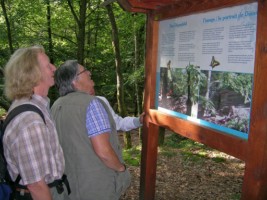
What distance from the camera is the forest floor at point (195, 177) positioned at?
15.3ft

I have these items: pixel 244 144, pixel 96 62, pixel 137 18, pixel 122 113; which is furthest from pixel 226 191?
pixel 96 62

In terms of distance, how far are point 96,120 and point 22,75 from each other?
0.67 meters

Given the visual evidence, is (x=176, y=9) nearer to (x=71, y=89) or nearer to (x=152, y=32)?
(x=152, y=32)

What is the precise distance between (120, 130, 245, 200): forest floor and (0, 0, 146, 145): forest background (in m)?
4.59

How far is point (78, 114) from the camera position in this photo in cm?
244

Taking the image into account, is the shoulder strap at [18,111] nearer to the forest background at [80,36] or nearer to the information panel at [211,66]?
the information panel at [211,66]

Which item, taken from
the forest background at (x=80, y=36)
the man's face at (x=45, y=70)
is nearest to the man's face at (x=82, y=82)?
the man's face at (x=45, y=70)

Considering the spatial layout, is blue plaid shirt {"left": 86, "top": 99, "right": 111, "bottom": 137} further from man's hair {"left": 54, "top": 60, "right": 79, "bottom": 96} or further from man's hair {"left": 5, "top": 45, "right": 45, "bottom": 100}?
man's hair {"left": 5, "top": 45, "right": 45, "bottom": 100}

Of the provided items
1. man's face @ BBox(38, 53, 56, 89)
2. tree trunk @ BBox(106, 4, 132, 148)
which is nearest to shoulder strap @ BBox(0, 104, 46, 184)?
man's face @ BBox(38, 53, 56, 89)

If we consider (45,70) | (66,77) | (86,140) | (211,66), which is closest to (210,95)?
(211,66)

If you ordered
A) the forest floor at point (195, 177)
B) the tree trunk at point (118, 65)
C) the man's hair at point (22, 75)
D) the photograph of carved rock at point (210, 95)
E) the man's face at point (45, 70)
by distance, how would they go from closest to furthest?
the man's hair at point (22, 75)
the man's face at point (45, 70)
the photograph of carved rock at point (210, 95)
the forest floor at point (195, 177)
the tree trunk at point (118, 65)

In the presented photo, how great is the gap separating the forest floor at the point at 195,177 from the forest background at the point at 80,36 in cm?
459

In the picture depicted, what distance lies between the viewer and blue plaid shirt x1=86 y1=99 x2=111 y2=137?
2.37m

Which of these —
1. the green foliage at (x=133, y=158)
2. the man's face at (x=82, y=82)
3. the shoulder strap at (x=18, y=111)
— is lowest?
the green foliage at (x=133, y=158)
